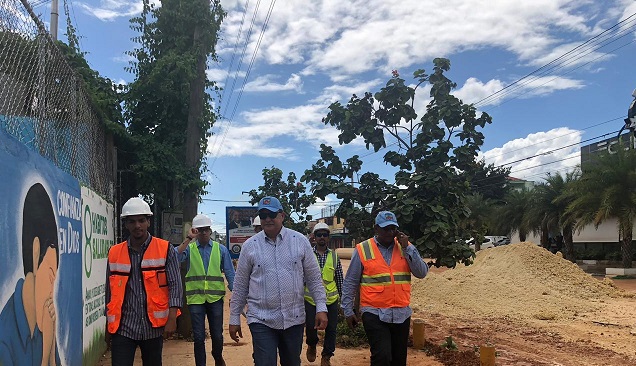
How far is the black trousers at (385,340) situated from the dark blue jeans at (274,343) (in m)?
0.95

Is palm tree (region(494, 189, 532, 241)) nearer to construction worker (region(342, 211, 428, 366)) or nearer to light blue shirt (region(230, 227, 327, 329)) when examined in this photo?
construction worker (region(342, 211, 428, 366))

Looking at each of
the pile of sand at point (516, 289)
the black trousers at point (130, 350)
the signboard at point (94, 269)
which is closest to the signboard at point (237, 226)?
the pile of sand at point (516, 289)

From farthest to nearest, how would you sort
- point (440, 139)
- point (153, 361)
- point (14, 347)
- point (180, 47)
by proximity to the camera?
1. point (180, 47)
2. point (440, 139)
3. point (153, 361)
4. point (14, 347)

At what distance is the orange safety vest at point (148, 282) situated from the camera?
409 cm

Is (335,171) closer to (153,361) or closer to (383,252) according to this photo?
(383,252)

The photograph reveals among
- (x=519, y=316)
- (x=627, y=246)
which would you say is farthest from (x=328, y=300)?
(x=627, y=246)

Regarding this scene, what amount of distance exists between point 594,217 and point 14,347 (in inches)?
1017

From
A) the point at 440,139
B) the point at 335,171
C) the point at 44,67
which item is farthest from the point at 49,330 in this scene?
the point at 440,139

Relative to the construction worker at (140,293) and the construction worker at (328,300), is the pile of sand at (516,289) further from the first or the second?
the construction worker at (140,293)

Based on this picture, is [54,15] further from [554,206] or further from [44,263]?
[554,206]

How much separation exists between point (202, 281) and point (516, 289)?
1370 centimetres

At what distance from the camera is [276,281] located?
14.0 feet

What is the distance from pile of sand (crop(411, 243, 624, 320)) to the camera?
595 inches

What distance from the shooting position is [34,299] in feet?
13.0
